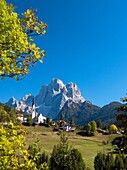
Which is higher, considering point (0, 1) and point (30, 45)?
point (0, 1)

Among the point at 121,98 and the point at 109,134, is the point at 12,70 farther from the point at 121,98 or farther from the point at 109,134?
the point at 109,134

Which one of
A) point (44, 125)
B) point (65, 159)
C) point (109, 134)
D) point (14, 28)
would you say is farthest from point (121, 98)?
point (44, 125)

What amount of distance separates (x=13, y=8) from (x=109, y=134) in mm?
174786

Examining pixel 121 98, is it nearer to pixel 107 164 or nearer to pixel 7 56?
pixel 7 56

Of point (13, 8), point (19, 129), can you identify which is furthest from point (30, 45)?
point (19, 129)

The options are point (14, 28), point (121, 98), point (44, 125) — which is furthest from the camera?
point (44, 125)

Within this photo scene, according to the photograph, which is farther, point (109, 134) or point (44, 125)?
point (44, 125)

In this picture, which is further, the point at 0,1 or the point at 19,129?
the point at 19,129

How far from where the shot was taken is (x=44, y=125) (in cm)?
19250

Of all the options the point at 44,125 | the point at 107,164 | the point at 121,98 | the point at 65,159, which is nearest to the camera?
the point at 121,98

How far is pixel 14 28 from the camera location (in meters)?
9.66

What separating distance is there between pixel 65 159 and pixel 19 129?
1499 inches

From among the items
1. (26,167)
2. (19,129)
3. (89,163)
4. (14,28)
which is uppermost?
(14,28)

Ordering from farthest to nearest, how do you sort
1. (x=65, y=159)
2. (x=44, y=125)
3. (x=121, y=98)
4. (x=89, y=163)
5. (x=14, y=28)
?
(x=44, y=125)
(x=89, y=163)
(x=65, y=159)
(x=121, y=98)
(x=14, y=28)
